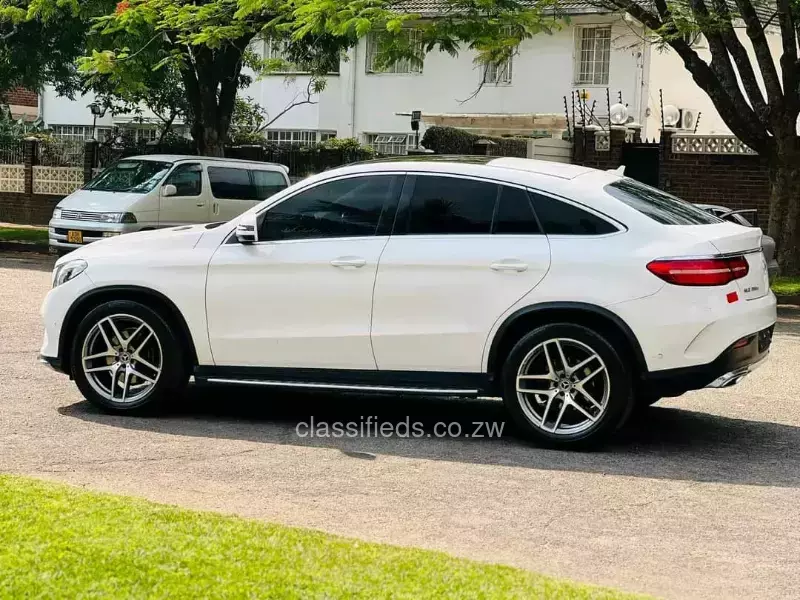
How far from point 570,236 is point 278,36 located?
50.7 ft

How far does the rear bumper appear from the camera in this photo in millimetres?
7047

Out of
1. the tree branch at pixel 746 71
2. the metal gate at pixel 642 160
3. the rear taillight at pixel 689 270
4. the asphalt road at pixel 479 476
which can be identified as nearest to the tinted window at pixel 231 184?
the tree branch at pixel 746 71

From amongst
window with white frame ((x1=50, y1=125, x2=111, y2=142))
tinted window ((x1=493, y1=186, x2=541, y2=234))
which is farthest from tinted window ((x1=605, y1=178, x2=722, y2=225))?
window with white frame ((x1=50, y1=125, x2=111, y2=142))

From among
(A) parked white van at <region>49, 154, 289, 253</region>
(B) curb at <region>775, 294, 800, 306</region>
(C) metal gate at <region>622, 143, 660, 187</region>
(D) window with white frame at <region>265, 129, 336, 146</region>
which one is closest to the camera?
(B) curb at <region>775, 294, 800, 306</region>

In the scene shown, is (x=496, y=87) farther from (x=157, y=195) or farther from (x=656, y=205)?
(x=656, y=205)

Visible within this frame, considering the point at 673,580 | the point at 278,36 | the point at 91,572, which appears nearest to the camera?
the point at 91,572

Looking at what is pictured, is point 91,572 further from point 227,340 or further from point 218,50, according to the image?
point 218,50

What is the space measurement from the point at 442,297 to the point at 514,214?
67 cm

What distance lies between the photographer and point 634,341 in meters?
7.10

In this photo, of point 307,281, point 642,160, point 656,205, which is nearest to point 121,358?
point 307,281

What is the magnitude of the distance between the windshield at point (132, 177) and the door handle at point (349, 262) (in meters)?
13.1

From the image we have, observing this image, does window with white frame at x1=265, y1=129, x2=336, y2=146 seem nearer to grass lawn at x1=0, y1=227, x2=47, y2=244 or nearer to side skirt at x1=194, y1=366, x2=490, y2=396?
grass lawn at x1=0, y1=227, x2=47, y2=244

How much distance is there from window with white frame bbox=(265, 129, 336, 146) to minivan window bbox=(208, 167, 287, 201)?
1619 cm

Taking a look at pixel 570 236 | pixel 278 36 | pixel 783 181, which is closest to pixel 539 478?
pixel 570 236
